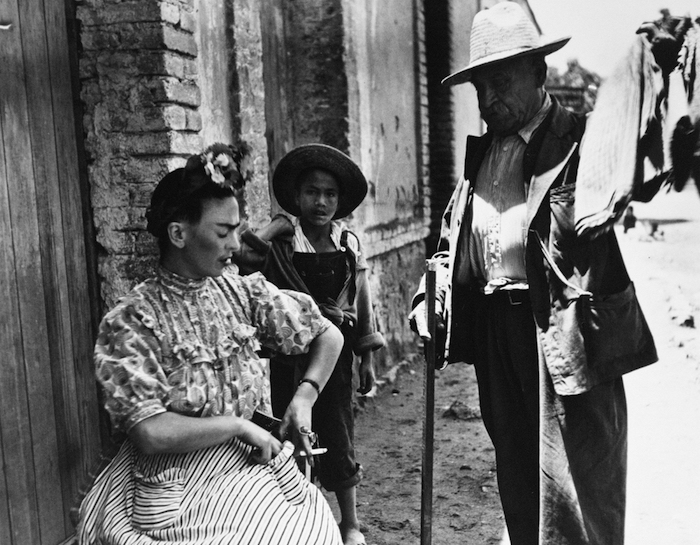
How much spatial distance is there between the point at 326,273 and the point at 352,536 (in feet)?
4.25

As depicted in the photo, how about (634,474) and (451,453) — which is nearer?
(634,474)

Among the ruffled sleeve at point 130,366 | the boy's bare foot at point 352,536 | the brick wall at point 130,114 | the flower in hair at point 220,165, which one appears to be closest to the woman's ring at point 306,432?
the ruffled sleeve at point 130,366

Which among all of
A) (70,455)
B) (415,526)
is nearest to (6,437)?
(70,455)

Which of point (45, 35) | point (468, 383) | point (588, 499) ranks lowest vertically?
point (468, 383)

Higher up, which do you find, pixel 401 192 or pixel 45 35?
pixel 45 35

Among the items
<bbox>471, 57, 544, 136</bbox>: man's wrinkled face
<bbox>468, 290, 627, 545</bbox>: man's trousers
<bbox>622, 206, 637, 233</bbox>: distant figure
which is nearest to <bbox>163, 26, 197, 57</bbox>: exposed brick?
<bbox>471, 57, 544, 136</bbox>: man's wrinkled face

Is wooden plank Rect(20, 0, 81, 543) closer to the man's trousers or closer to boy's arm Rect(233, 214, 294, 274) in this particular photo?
boy's arm Rect(233, 214, 294, 274)

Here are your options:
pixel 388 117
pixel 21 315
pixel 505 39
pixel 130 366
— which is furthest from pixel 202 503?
pixel 388 117

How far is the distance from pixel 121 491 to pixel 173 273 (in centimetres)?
64

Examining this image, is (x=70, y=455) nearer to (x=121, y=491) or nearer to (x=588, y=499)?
(x=121, y=491)

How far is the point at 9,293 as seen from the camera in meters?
3.07

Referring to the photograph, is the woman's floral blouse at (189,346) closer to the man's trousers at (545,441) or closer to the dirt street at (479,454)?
the man's trousers at (545,441)

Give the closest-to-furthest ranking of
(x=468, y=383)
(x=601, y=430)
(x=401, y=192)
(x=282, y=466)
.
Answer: (x=282, y=466)
(x=601, y=430)
(x=468, y=383)
(x=401, y=192)

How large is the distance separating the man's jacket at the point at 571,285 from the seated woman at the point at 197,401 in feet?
3.26
